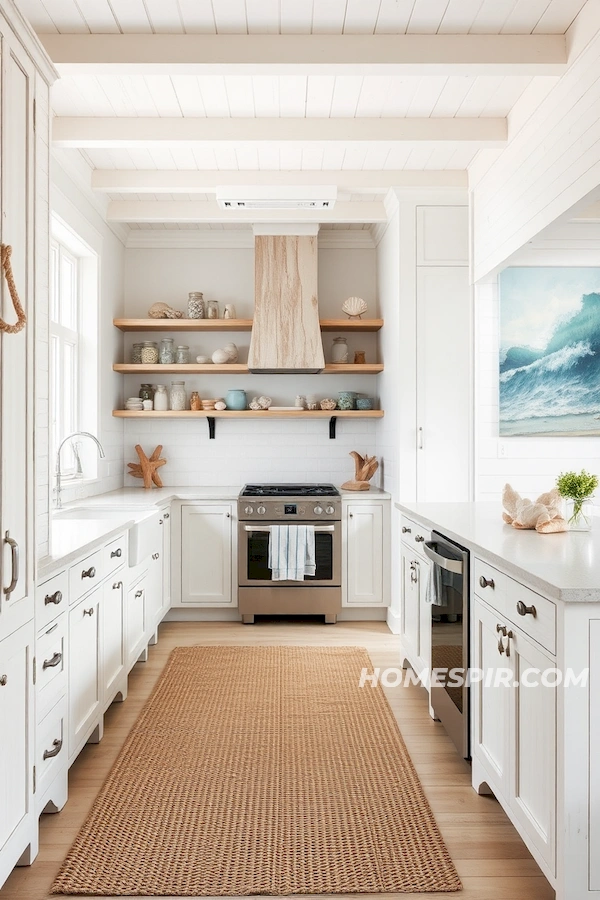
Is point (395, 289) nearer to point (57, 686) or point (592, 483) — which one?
point (592, 483)

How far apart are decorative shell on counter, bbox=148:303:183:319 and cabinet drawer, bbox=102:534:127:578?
2269 mm

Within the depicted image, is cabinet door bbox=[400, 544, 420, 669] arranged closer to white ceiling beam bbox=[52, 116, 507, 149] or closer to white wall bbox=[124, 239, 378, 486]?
white wall bbox=[124, 239, 378, 486]

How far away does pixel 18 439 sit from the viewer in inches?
77.7

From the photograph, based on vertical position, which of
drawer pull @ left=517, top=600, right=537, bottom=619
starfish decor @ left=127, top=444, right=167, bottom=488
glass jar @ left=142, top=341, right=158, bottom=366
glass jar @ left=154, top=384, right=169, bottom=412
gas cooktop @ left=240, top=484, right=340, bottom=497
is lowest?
A: drawer pull @ left=517, top=600, right=537, bottom=619

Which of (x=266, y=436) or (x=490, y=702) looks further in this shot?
(x=266, y=436)

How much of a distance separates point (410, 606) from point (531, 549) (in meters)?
1.40

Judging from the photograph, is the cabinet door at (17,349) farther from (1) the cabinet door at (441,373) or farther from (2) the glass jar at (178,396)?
(2) the glass jar at (178,396)

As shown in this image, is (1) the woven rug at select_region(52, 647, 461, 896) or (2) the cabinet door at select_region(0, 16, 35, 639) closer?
(2) the cabinet door at select_region(0, 16, 35, 639)

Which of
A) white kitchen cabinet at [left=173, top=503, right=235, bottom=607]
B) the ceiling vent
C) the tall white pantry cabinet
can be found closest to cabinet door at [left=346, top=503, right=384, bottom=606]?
white kitchen cabinet at [left=173, top=503, right=235, bottom=607]

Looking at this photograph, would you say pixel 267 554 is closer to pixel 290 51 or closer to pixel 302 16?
pixel 290 51

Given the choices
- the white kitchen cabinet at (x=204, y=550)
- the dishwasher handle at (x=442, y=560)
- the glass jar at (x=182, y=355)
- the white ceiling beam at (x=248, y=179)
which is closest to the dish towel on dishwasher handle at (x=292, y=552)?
the white kitchen cabinet at (x=204, y=550)

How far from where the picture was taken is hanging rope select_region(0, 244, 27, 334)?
1.83m

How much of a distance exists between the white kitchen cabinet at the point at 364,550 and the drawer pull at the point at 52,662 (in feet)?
8.96

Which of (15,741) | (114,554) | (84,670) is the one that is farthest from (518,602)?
(114,554)
